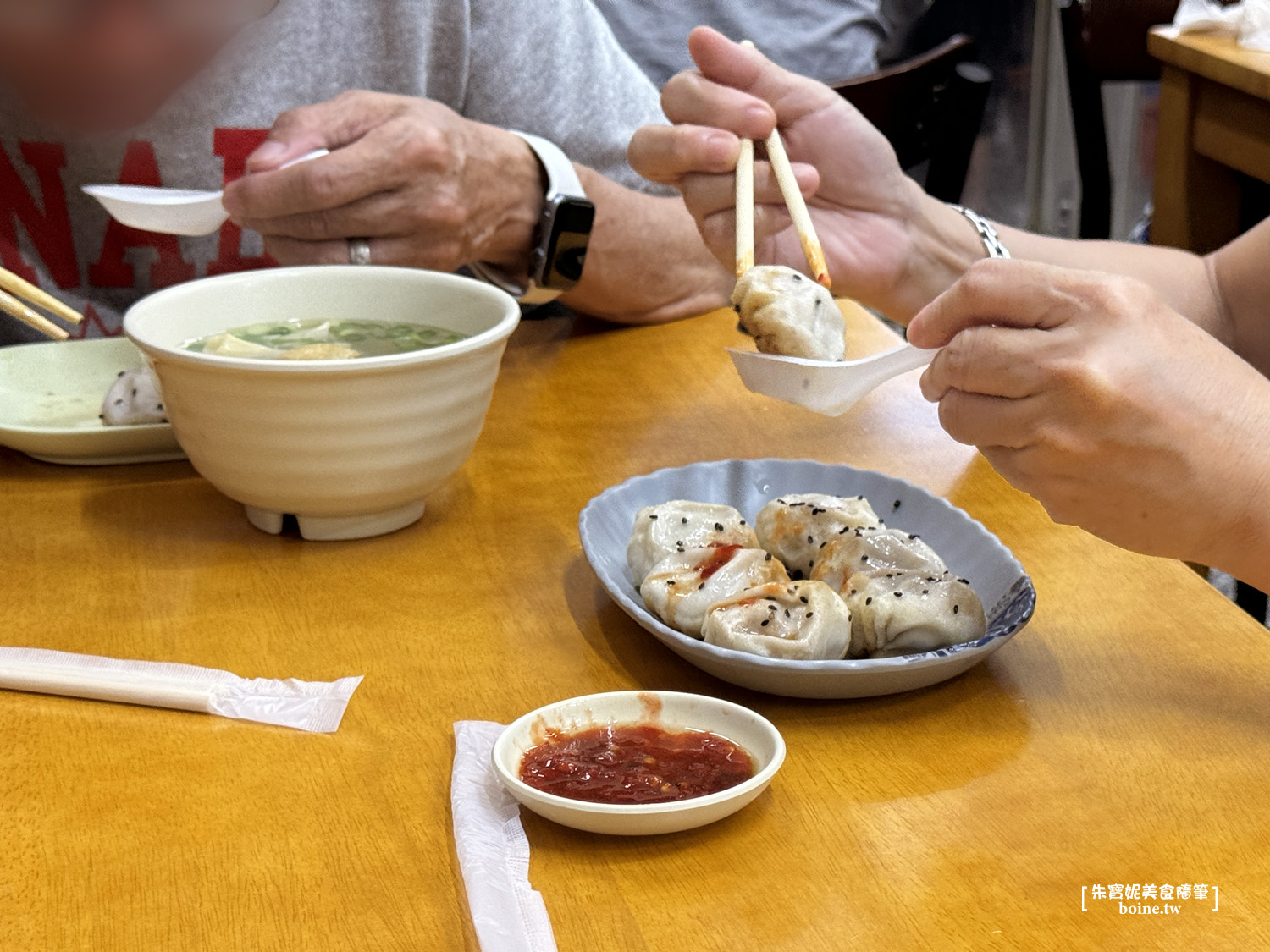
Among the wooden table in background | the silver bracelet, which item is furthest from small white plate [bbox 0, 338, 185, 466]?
the wooden table in background

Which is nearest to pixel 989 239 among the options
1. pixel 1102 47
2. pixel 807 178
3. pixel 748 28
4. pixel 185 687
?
pixel 807 178

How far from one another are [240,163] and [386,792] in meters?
1.28

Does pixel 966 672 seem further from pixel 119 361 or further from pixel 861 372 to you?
pixel 119 361

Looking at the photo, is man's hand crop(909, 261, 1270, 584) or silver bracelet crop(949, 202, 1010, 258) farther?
silver bracelet crop(949, 202, 1010, 258)

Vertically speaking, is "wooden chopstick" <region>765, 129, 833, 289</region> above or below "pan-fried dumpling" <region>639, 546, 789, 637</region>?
above

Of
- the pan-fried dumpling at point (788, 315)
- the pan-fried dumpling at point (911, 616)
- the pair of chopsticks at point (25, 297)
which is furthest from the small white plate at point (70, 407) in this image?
the pan-fried dumpling at point (911, 616)

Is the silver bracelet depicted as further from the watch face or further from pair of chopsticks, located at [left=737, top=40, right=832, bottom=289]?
the watch face

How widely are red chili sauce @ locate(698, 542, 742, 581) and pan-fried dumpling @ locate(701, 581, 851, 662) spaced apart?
0.16 ft

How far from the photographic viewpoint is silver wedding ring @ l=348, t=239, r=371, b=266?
4.93 feet

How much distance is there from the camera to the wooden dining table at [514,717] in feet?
2.33

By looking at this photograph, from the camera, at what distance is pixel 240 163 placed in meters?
1.83

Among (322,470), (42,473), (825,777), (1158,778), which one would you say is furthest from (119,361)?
(1158,778)

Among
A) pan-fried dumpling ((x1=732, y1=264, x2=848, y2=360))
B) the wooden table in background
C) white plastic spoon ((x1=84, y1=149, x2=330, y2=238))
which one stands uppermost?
white plastic spoon ((x1=84, y1=149, x2=330, y2=238))

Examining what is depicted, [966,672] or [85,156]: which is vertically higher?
[85,156]
